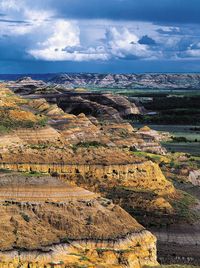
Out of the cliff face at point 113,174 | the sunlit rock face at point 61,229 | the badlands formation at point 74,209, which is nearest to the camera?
the sunlit rock face at point 61,229

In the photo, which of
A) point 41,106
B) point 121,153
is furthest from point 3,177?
point 41,106

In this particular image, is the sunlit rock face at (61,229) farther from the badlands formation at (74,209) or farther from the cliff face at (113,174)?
the cliff face at (113,174)

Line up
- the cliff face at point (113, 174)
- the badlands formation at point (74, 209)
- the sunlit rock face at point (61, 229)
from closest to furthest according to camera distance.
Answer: the sunlit rock face at point (61, 229) < the badlands formation at point (74, 209) < the cliff face at point (113, 174)

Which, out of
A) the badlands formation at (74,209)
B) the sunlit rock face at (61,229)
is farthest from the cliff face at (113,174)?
the sunlit rock face at (61,229)

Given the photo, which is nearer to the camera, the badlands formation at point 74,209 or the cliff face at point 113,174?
the badlands formation at point 74,209

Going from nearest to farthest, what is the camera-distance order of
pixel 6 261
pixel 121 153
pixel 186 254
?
pixel 6 261 < pixel 186 254 < pixel 121 153

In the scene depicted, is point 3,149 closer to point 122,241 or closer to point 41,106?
point 122,241

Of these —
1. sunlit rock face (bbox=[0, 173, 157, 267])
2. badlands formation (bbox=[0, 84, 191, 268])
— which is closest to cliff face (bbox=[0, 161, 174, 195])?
badlands formation (bbox=[0, 84, 191, 268])

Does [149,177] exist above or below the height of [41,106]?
below

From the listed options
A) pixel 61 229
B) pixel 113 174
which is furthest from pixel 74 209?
pixel 113 174
